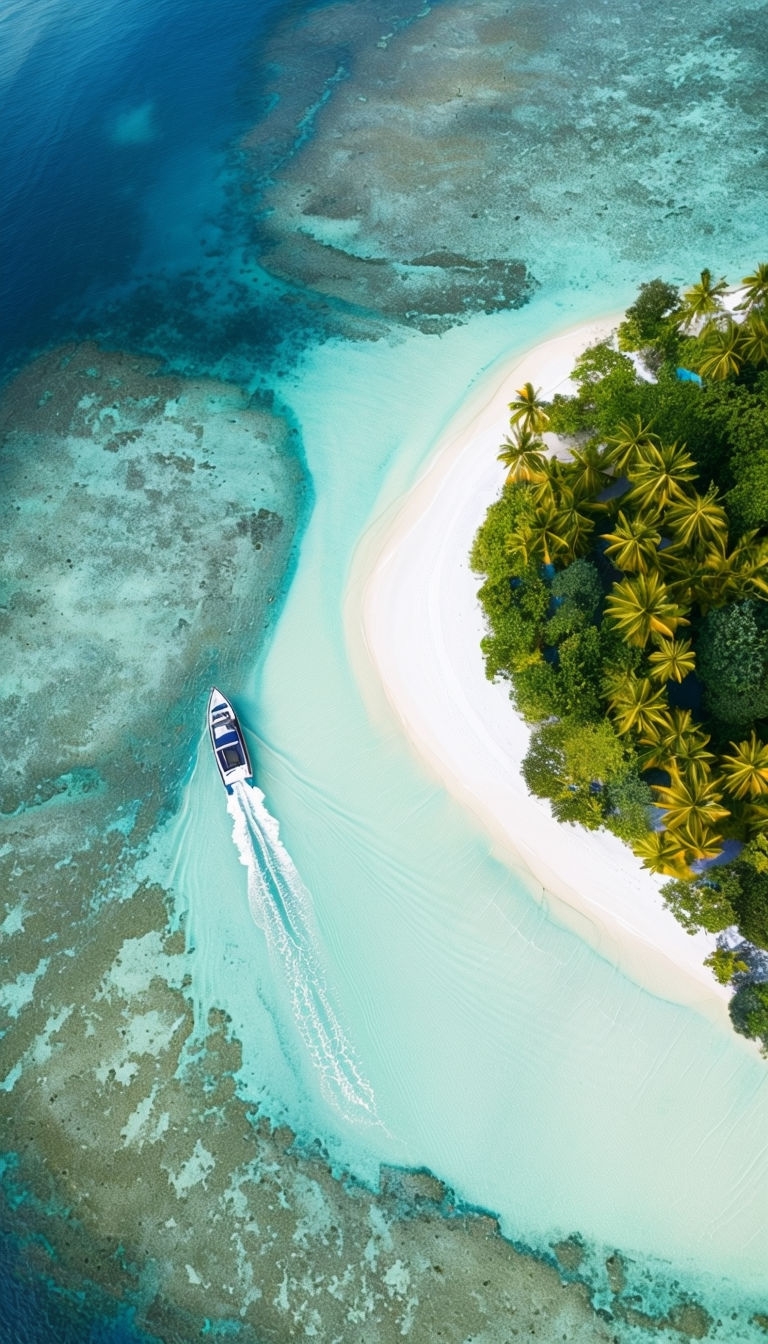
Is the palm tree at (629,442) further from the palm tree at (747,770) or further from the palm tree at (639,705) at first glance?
the palm tree at (747,770)

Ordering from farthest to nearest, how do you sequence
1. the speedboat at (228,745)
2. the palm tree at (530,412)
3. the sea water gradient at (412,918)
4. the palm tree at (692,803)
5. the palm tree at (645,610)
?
the palm tree at (530,412), the speedboat at (228,745), the palm tree at (645,610), the sea water gradient at (412,918), the palm tree at (692,803)

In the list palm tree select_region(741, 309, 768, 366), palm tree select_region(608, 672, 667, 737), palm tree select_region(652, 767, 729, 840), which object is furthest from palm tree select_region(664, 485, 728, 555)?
palm tree select_region(652, 767, 729, 840)

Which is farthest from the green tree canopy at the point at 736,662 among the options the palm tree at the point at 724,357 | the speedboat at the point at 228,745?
the speedboat at the point at 228,745

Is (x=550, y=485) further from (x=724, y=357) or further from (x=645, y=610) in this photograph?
(x=724, y=357)

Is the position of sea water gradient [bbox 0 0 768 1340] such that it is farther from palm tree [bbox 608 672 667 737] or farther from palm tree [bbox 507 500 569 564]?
palm tree [bbox 507 500 569 564]

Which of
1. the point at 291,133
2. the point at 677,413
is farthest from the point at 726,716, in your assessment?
the point at 291,133

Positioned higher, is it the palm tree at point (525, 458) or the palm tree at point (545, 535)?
the palm tree at point (525, 458)

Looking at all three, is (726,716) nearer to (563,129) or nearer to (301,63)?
(563,129)
